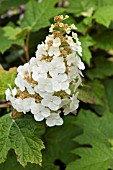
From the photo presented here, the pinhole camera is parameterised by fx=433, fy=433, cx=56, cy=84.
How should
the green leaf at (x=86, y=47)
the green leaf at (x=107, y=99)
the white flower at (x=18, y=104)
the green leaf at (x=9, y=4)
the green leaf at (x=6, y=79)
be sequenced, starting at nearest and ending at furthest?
A: the white flower at (x=18, y=104)
the green leaf at (x=6, y=79)
the green leaf at (x=86, y=47)
the green leaf at (x=107, y=99)
the green leaf at (x=9, y=4)

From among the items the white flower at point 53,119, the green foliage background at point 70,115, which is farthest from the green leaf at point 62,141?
the white flower at point 53,119

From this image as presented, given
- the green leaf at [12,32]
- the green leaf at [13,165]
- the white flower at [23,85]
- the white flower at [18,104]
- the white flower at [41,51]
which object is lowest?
the green leaf at [13,165]

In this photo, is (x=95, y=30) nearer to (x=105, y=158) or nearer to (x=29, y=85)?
(x=105, y=158)

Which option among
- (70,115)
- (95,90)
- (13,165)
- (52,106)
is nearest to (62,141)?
(70,115)

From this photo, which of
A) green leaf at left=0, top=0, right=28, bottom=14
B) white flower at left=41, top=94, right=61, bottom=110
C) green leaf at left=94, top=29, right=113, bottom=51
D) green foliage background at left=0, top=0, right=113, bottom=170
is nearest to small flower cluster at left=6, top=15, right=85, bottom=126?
white flower at left=41, top=94, right=61, bottom=110

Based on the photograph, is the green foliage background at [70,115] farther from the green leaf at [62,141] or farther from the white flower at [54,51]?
the white flower at [54,51]

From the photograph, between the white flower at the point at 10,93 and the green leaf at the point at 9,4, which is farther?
the green leaf at the point at 9,4

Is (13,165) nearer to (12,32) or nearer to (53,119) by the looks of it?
(53,119)

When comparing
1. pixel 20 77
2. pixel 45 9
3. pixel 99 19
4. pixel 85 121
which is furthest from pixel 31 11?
pixel 20 77
